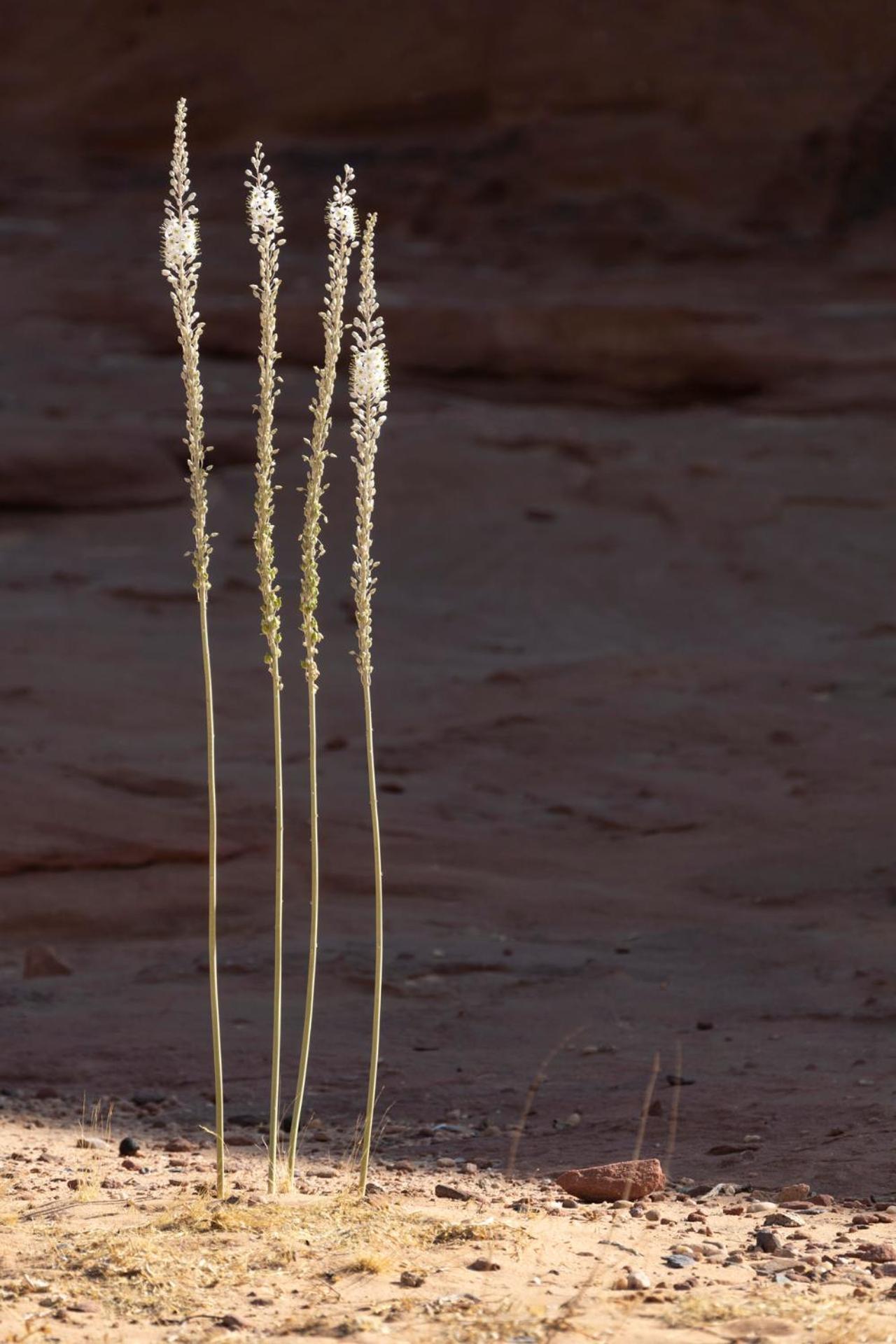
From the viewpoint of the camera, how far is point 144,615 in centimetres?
1420

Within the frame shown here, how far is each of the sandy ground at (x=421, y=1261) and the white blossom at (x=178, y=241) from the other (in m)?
2.44

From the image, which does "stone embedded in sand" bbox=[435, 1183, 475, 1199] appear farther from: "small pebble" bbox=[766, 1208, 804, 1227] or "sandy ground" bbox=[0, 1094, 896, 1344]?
"small pebble" bbox=[766, 1208, 804, 1227]

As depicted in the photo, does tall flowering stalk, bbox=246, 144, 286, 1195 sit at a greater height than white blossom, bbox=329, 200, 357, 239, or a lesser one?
lesser

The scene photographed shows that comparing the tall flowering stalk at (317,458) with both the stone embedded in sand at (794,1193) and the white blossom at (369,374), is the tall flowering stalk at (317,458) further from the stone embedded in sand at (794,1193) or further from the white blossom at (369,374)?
the stone embedded in sand at (794,1193)

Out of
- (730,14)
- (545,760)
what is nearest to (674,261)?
(730,14)

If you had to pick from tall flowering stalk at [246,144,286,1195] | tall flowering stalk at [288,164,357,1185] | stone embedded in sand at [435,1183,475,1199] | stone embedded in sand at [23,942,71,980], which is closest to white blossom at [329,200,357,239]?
tall flowering stalk at [288,164,357,1185]

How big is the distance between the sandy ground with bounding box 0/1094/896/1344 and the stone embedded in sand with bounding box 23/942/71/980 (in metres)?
2.75

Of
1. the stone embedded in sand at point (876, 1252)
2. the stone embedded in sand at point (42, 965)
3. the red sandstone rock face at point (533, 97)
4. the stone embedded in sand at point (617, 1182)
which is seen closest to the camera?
the stone embedded in sand at point (876, 1252)

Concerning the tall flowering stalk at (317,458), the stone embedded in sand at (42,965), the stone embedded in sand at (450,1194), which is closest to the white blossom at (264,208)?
the tall flowering stalk at (317,458)

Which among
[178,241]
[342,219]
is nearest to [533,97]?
[342,219]

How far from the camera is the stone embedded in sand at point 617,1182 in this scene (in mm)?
4570

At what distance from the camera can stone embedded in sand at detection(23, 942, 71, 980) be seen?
24.8 ft

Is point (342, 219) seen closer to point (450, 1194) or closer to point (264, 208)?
point (264, 208)

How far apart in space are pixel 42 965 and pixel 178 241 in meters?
4.61
